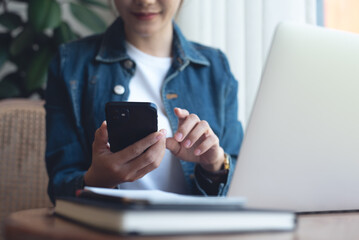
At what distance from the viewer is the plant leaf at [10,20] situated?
1.87 m

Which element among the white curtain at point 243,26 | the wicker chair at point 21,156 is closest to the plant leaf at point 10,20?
the wicker chair at point 21,156

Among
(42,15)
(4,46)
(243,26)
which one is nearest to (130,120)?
(243,26)

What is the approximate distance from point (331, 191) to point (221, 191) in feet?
1.19

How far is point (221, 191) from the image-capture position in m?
0.97

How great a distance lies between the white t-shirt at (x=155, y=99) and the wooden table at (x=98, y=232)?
1.89 ft

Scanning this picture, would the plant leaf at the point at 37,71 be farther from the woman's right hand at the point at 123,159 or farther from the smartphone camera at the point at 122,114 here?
the smartphone camera at the point at 122,114

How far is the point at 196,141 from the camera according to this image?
2.86 feet

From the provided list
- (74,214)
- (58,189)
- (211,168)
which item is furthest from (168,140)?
(74,214)

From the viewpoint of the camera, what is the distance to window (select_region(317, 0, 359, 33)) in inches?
59.9

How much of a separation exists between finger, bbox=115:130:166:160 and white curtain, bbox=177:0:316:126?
1.02 metres

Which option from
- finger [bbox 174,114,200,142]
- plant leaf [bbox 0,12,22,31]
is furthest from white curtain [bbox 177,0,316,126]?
finger [bbox 174,114,200,142]

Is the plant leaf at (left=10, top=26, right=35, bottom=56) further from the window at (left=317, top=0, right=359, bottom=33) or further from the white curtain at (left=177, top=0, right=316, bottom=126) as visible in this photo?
the window at (left=317, top=0, right=359, bottom=33)

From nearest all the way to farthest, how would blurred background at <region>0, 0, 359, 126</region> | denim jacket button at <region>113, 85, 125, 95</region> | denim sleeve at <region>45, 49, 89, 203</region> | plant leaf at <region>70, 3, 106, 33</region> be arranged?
1. denim sleeve at <region>45, 49, 89, 203</region>
2. denim jacket button at <region>113, 85, 125, 95</region>
3. blurred background at <region>0, 0, 359, 126</region>
4. plant leaf at <region>70, 3, 106, 33</region>

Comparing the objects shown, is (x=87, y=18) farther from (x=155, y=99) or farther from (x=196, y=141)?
(x=196, y=141)
